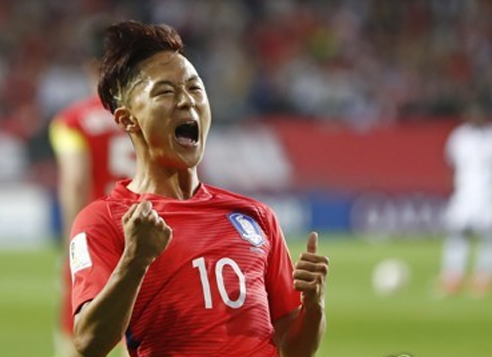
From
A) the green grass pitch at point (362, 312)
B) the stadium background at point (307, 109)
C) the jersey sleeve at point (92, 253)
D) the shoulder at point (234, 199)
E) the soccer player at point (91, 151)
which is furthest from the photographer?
the stadium background at point (307, 109)

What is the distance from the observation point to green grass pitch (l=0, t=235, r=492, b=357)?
33.5ft

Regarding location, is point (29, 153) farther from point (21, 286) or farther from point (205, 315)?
point (205, 315)

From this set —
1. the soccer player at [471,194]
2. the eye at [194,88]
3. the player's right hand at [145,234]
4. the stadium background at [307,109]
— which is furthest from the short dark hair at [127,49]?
the soccer player at [471,194]

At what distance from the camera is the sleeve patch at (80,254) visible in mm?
3465

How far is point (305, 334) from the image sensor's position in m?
3.71

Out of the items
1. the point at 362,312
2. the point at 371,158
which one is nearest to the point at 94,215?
the point at 362,312

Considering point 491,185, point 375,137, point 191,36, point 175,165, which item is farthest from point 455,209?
Result: point 175,165

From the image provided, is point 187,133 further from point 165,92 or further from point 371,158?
point 371,158

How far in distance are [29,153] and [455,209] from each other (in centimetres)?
641

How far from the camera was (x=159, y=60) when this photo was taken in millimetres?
3627

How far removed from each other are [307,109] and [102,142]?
1490cm

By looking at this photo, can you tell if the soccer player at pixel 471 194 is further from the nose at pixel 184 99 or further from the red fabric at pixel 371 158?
the nose at pixel 184 99

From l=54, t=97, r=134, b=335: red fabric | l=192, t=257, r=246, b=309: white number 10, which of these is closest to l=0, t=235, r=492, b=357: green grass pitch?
l=54, t=97, r=134, b=335: red fabric

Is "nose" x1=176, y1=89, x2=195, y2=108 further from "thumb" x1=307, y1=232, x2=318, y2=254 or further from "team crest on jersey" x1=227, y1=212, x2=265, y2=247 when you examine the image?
"thumb" x1=307, y1=232, x2=318, y2=254
